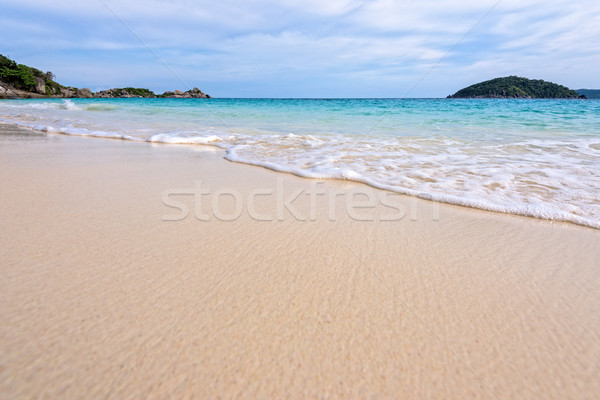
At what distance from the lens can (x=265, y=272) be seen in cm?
143

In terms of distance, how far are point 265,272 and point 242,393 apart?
2.06ft

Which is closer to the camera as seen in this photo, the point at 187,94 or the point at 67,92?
the point at 67,92

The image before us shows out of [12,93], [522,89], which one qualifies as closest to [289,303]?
[12,93]

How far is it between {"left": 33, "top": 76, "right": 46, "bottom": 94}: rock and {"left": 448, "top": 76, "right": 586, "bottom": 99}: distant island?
65.5m

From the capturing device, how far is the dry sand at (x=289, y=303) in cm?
88

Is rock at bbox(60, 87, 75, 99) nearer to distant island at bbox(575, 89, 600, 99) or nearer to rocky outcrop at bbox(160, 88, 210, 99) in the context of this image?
rocky outcrop at bbox(160, 88, 210, 99)

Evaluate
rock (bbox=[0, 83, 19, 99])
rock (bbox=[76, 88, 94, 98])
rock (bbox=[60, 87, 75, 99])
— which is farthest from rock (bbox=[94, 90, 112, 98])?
rock (bbox=[0, 83, 19, 99])

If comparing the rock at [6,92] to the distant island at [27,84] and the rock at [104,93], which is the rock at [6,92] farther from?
the rock at [104,93]

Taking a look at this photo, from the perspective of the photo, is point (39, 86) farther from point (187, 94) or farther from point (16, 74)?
point (187, 94)

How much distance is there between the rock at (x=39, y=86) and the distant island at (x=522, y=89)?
65.5 m

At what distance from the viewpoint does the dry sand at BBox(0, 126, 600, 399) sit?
34.8 inches

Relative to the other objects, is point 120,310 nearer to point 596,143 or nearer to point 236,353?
point 236,353

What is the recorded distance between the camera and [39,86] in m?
40.1

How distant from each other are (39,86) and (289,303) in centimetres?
5359
